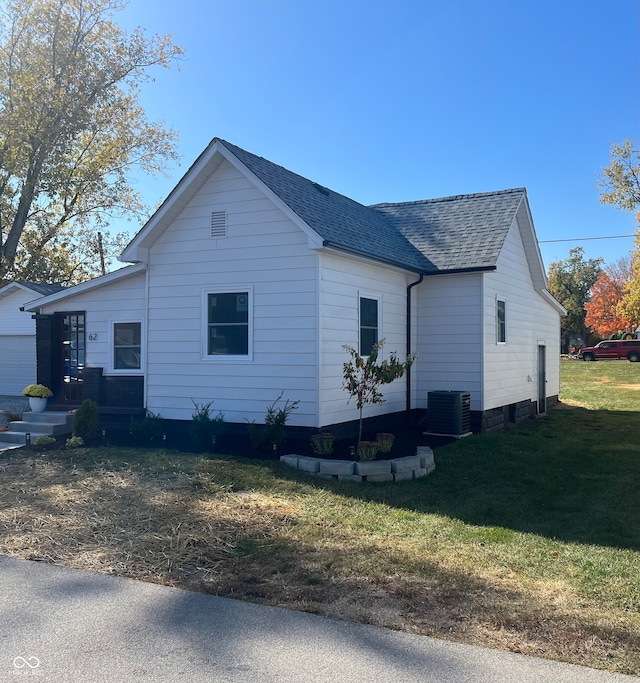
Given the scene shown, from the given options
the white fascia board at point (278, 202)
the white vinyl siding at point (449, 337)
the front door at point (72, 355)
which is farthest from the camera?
the front door at point (72, 355)

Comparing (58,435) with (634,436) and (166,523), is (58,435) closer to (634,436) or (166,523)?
(166,523)

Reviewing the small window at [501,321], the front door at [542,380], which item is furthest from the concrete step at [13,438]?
the front door at [542,380]

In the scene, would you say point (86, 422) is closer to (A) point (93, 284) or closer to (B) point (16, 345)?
(A) point (93, 284)

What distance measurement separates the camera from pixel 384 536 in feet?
20.9

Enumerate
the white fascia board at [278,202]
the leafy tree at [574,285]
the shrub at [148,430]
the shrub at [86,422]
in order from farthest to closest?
1. the leafy tree at [574,285]
2. the shrub at [86,422]
3. the shrub at [148,430]
4. the white fascia board at [278,202]

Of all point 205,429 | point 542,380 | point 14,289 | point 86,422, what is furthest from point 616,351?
point 86,422

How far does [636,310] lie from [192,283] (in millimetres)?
36601

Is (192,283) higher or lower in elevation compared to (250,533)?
higher

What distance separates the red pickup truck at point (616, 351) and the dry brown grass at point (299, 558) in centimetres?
4061

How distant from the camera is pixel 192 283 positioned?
38.0ft

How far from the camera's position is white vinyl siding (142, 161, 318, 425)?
411 inches

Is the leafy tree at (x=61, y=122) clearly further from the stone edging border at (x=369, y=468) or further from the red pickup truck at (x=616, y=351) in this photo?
the red pickup truck at (x=616, y=351)

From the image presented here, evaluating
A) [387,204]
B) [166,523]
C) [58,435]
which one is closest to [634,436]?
[387,204]

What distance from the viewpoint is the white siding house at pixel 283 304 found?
1055cm
